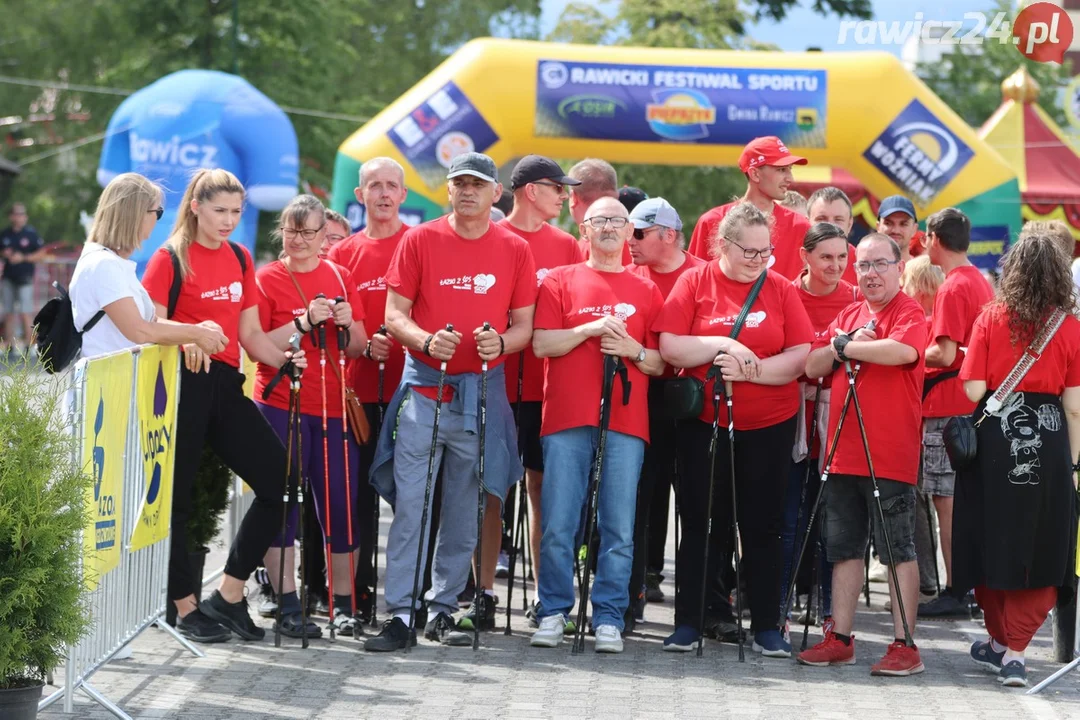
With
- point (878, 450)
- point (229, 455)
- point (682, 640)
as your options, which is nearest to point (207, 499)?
point (229, 455)

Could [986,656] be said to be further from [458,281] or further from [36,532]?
[36,532]

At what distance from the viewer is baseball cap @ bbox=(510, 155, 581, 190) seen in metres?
7.81

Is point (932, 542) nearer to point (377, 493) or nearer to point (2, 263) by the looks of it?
point (377, 493)

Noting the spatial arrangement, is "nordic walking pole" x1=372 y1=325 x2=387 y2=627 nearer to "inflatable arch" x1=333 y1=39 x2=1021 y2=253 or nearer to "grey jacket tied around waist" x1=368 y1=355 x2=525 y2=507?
"grey jacket tied around waist" x1=368 y1=355 x2=525 y2=507

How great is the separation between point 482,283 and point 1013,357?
95.2 inches

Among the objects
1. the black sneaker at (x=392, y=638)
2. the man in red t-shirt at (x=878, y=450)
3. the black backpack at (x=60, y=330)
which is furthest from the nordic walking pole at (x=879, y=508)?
the black backpack at (x=60, y=330)

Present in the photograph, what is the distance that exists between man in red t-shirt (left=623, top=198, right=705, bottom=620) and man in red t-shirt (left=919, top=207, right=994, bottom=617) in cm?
129

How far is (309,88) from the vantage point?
32.0 m

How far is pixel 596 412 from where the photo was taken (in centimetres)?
714

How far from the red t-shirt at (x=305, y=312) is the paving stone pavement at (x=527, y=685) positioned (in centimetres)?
117

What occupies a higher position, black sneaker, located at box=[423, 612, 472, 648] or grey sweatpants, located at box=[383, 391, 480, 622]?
grey sweatpants, located at box=[383, 391, 480, 622]

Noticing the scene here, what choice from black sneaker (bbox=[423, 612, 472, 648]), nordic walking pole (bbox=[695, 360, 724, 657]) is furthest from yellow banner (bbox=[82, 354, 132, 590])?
nordic walking pole (bbox=[695, 360, 724, 657])

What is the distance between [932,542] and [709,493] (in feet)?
7.59

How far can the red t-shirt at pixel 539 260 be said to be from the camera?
7.88 metres
